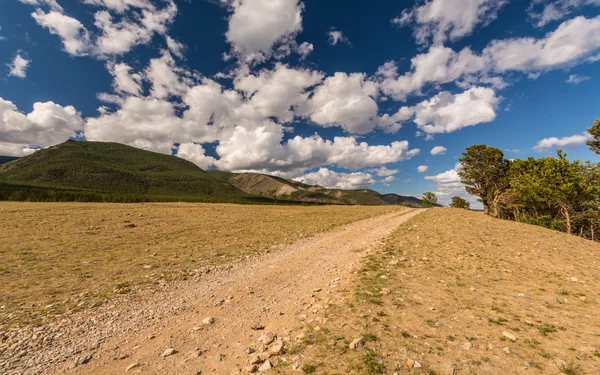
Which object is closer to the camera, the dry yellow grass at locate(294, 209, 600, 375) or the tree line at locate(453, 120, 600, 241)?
the dry yellow grass at locate(294, 209, 600, 375)

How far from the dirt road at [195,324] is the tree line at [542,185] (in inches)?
1590

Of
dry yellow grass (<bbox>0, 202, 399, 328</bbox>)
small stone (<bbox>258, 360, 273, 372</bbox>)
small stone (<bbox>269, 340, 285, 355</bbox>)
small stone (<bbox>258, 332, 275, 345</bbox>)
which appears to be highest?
small stone (<bbox>269, 340, 285, 355</bbox>)

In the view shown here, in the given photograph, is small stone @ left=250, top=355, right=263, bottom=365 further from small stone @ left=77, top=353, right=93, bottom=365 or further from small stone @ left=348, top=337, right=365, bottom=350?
small stone @ left=77, top=353, right=93, bottom=365

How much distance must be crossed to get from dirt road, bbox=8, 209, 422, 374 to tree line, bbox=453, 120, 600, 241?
4039cm

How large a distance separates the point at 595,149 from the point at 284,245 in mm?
45902

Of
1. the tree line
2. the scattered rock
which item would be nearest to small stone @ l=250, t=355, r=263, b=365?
the scattered rock

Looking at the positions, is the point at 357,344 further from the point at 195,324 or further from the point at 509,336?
the point at 195,324

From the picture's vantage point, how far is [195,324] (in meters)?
7.86

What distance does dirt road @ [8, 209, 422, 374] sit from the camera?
5.97m

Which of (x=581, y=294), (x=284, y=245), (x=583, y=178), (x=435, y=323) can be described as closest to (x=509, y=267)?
(x=581, y=294)

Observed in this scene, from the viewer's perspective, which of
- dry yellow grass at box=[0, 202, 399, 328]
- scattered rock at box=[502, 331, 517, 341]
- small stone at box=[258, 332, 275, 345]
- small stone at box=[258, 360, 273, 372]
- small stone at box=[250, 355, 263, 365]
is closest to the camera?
small stone at box=[258, 360, 273, 372]

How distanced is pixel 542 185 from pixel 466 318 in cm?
4201

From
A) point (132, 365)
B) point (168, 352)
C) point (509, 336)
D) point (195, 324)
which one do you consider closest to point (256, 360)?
point (168, 352)

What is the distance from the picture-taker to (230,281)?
1201 cm
